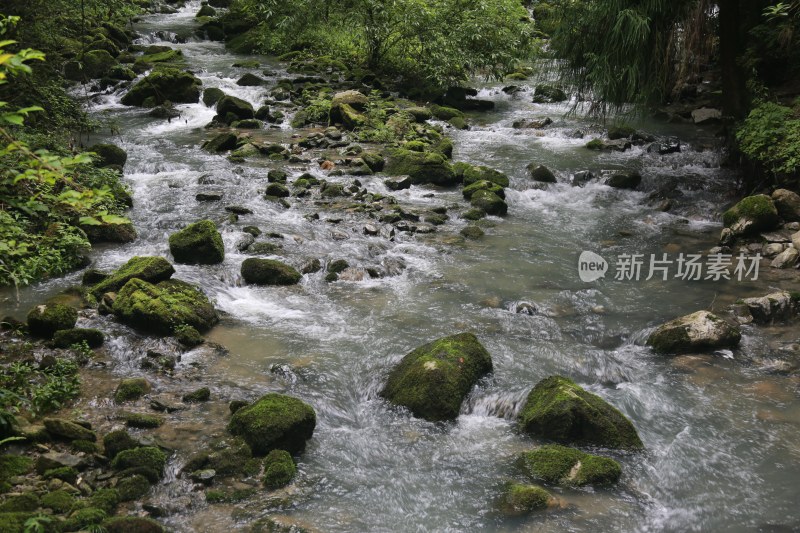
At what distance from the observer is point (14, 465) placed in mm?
5039

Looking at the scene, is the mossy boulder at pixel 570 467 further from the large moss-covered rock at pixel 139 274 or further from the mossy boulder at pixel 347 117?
the mossy boulder at pixel 347 117

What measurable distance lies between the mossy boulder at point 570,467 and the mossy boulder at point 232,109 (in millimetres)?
14479

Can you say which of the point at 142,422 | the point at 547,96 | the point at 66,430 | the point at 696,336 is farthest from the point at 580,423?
the point at 547,96

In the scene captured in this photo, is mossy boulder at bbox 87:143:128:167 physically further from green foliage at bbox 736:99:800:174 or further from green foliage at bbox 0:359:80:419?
green foliage at bbox 736:99:800:174

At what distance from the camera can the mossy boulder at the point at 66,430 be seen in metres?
5.57

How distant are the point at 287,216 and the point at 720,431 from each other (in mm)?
8147

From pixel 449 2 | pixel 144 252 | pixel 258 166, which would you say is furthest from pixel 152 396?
pixel 449 2

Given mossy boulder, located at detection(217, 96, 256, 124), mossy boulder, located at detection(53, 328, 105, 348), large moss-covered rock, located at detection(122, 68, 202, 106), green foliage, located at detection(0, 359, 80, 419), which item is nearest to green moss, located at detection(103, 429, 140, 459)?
green foliage, located at detection(0, 359, 80, 419)

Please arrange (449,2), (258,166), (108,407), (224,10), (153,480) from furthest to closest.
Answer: (224,10), (449,2), (258,166), (108,407), (153,480)

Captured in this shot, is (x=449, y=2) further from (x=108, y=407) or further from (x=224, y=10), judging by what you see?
(x=108, y=407)

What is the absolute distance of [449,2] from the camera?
70.1ft

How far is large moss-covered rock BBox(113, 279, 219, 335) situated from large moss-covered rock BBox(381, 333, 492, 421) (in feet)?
8.56

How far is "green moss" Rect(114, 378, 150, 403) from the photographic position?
6.42 m

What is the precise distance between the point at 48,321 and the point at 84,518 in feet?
11.5
